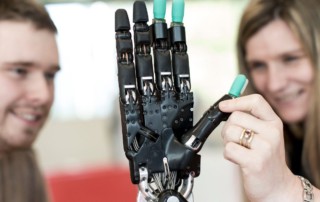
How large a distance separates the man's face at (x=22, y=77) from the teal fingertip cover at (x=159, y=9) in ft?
1.63

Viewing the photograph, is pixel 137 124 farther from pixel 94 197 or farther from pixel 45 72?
pixel 94 197

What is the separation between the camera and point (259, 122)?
0.75 m

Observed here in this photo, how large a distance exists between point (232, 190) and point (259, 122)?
1624 millimetres

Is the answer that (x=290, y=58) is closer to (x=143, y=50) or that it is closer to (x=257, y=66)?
(x=257, y=66)

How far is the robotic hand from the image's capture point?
0.72m

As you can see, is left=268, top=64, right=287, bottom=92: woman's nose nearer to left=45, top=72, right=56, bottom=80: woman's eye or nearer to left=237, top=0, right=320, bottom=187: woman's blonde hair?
left=237, top=0, right=320, bottom=187: woman's blonde hair

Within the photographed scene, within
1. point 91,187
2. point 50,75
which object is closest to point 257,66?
point 50,75

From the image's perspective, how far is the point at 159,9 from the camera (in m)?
0.74

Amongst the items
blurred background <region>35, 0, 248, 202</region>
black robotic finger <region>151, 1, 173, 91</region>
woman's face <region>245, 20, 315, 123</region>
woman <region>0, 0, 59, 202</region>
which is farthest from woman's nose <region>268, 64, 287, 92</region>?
blurred background <region>35, 0, 248, 202</region>

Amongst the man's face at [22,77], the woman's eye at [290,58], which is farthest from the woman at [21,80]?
the woman's eye at [290,58]

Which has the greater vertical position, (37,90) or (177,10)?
(177,10)

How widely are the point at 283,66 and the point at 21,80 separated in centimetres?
69

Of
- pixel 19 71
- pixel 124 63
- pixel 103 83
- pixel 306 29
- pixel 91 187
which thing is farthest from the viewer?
pixel 103 83

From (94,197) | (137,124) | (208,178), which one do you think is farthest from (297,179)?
(208,178)
